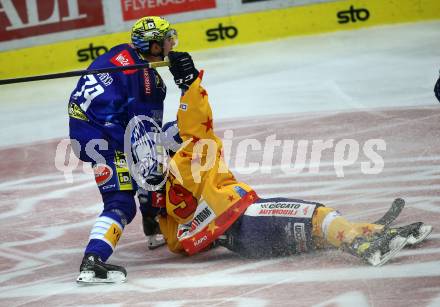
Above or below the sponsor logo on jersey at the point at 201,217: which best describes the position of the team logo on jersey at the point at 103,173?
above

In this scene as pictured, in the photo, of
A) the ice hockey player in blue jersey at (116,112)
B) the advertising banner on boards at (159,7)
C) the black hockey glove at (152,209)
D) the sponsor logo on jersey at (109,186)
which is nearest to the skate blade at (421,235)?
the black hockey glove at (152,209)

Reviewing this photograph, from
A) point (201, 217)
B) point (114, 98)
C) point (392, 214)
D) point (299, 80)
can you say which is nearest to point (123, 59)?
point (114, 98)

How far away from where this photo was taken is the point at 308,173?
27.5 ft

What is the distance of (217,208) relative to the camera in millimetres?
5859

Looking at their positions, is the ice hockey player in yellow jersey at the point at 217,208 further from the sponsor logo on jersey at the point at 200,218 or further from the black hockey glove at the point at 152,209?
the black hockey glove at the point at 152,209

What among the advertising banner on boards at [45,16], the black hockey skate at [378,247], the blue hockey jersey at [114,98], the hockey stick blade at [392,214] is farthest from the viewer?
the advertising banner on boards at [45,16]

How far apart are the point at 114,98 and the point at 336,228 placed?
1.59 m

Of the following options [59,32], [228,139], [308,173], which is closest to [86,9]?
[59,32]

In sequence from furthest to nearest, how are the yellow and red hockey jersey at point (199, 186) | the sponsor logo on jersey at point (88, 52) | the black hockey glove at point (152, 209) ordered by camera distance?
1. the sponsor logo on jersey at point (88, 52)
2. the black hockey glove at point (152, 209)
3. the yellow and red hockey jersey at point (199, 186)

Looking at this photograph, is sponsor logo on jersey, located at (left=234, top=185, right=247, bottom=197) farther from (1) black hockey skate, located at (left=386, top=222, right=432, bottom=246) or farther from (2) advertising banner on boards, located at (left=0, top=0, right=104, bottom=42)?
(2) advertising banner on boards, located at (left=0, top=0, right=104, bottom=42)

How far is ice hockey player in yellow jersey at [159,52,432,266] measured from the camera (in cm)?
573

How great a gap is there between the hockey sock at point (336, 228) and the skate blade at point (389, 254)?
0.40ft

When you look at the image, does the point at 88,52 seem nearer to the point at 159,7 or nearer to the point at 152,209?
the point at 159,7

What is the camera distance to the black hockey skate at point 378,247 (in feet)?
17.7
